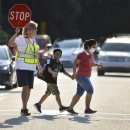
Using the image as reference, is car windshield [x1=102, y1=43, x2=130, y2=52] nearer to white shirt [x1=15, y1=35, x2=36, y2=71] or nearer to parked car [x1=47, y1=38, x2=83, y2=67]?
parked car [x1=47, y1=38, x2=83, y2=67]

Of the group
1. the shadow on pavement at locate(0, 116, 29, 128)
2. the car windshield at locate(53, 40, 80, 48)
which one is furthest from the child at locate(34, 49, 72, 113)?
the car windshield at locate(53, 40, 80, 48)

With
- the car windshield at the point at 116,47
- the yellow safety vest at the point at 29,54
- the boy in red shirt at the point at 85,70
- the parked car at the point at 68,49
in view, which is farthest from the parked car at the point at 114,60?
the yellow safety vest at the point at 29,54

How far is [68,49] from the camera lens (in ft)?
139

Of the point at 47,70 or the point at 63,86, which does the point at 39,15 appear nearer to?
the point at 63,86

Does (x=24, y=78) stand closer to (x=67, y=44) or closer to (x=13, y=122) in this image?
(x=13, y=122)

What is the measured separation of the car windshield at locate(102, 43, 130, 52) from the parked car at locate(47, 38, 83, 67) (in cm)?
655

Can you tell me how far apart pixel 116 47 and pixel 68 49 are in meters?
8.39

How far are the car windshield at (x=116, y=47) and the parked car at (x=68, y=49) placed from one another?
6546 millimetres

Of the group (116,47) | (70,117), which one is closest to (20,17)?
(70,117)

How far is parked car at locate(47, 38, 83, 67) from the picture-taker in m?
40.9

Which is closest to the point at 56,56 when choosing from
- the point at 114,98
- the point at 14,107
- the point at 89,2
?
the point at 14,107

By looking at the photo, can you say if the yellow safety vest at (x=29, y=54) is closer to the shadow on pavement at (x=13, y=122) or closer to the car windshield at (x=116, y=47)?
the shadow on pavement at (x=13, y=122)

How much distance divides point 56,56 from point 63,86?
29.1 ft

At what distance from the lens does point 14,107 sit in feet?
54.4
